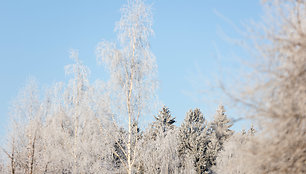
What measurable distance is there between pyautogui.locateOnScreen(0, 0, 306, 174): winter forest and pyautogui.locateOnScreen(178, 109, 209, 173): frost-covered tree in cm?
17

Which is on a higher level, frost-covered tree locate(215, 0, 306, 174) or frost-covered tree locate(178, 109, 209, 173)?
frost-covered tree locate(178, 109, 209, 173)

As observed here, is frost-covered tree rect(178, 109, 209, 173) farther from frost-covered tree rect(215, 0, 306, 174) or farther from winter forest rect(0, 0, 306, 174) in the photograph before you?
frost-covered tree rect(215, 0, 306, 174)

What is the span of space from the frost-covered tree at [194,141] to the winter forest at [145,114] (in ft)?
0.56

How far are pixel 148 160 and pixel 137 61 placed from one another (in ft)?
40.6

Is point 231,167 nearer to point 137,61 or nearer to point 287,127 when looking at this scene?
point 287,127

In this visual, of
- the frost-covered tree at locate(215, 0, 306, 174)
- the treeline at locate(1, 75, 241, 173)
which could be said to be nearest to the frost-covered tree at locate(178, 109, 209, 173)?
the treeline at locate(1, 75, 241, 173)

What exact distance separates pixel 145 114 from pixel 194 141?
24.4 meters

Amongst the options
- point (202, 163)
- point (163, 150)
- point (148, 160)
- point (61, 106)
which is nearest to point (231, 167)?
point (61, 106)

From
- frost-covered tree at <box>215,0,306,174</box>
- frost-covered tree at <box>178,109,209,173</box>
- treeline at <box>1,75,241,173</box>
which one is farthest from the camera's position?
frost-covered tree at <box>178,109,209,173</box>

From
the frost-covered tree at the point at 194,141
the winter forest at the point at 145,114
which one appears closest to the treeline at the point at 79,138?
the winter forest at the point at 145,114

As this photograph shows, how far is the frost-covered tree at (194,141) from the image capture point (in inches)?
1400

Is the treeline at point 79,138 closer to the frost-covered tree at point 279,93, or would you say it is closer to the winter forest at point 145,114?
the winter forest at point 145,114

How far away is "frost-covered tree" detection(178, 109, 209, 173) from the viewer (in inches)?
1400

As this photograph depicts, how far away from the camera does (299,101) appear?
5.11 metres
